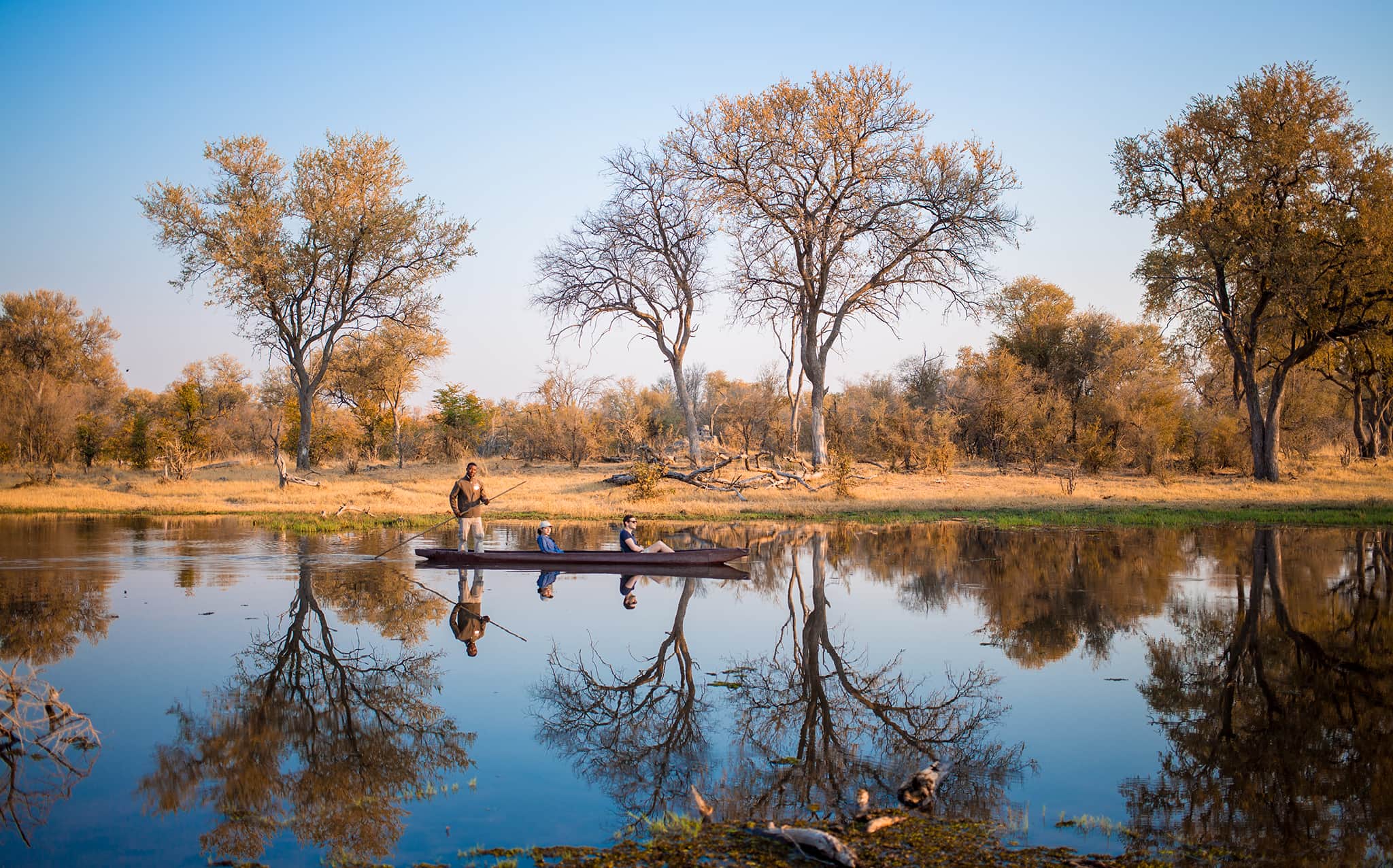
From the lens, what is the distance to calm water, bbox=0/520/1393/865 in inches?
226

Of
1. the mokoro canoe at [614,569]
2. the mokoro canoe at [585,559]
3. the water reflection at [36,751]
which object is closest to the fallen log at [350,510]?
the mokoro canoe at [614,569]

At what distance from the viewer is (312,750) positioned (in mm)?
6953

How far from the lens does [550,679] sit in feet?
30.0

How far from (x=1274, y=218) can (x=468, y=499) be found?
2887 cm

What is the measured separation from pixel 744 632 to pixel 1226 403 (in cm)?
4749

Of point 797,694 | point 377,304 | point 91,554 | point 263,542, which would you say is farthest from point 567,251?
point 797,694

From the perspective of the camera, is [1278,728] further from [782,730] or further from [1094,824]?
[782,730]

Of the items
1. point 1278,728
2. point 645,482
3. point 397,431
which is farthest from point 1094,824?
point 397,431

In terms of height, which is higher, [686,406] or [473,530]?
[686,406]

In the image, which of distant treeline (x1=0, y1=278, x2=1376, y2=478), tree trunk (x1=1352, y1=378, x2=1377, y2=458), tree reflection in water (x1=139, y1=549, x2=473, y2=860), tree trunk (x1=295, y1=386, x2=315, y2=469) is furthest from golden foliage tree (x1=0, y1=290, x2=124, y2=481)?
tree trunk (x1=1352, y1=378, x2=1377, y2=458)

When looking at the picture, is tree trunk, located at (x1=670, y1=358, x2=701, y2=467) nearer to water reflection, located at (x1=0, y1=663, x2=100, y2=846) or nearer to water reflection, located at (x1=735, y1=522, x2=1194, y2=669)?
water reflection, located at (x1=735, y1=522, x2=1194, y2=669)

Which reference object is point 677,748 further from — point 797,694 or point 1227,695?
point 1227,695

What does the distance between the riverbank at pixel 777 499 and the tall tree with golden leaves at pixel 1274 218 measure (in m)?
5.44

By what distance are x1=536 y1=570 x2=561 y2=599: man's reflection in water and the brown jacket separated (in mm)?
1696
